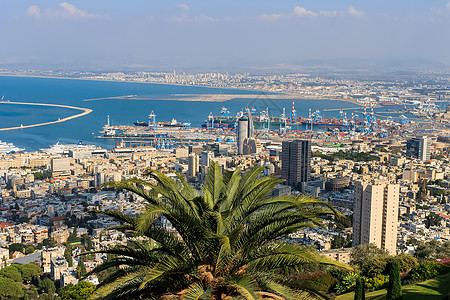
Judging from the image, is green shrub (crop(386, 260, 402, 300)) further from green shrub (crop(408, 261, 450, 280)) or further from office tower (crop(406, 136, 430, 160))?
office tower (crop(406, 136, 430, 160))

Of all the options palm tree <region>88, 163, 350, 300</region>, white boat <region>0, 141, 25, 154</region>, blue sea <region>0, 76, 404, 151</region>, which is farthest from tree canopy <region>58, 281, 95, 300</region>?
blue sea <region>0, 76, 404, 151</region>

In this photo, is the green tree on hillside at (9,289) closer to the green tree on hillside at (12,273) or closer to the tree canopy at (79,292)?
the green tree on hillside at (12,273)

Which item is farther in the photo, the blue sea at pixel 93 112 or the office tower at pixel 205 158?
the blue sea at pixel 93 112

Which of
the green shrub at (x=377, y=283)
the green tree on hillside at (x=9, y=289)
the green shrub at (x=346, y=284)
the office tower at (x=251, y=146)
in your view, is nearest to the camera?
the green shrub at (x=377, y=283)

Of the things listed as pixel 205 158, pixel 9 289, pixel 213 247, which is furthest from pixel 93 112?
pixel 213 247

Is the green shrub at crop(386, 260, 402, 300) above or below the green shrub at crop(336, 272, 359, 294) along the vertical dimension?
above

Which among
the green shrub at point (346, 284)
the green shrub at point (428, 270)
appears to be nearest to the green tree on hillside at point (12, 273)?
the green shrub at point (346, 284)
